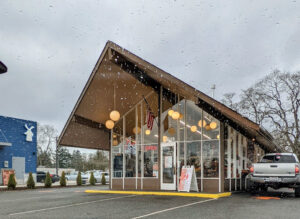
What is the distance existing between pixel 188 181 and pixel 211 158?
136cm

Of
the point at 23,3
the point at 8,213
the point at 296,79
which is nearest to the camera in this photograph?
the point at 23,3

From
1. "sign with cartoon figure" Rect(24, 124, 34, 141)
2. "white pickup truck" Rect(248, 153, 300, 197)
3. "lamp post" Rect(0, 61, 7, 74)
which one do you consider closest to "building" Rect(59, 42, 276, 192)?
"white pickup truck" Rect(248, 153, 300, 197)

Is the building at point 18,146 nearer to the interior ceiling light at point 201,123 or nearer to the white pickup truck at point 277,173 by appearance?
the interior ceiling light at point 201,123

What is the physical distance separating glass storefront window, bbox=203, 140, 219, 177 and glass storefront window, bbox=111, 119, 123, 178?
15.5 feet

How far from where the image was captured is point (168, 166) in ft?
51.1

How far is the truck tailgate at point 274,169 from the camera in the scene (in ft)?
40.8

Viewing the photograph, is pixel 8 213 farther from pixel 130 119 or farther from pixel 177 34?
pixel 130 119

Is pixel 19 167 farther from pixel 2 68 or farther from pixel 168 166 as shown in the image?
pixel 2 68

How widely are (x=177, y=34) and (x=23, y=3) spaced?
16.6 ft

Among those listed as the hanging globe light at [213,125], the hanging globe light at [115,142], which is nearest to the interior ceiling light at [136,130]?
the hanging globe light at [115,142]

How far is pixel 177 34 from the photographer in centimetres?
1088

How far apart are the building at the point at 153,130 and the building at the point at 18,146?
1341 centimetres

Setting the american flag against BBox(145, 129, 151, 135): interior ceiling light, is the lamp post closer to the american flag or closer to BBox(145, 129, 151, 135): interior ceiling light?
the american flag

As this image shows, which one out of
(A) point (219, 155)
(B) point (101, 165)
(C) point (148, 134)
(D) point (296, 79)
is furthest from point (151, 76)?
(B) point (101, 165)
